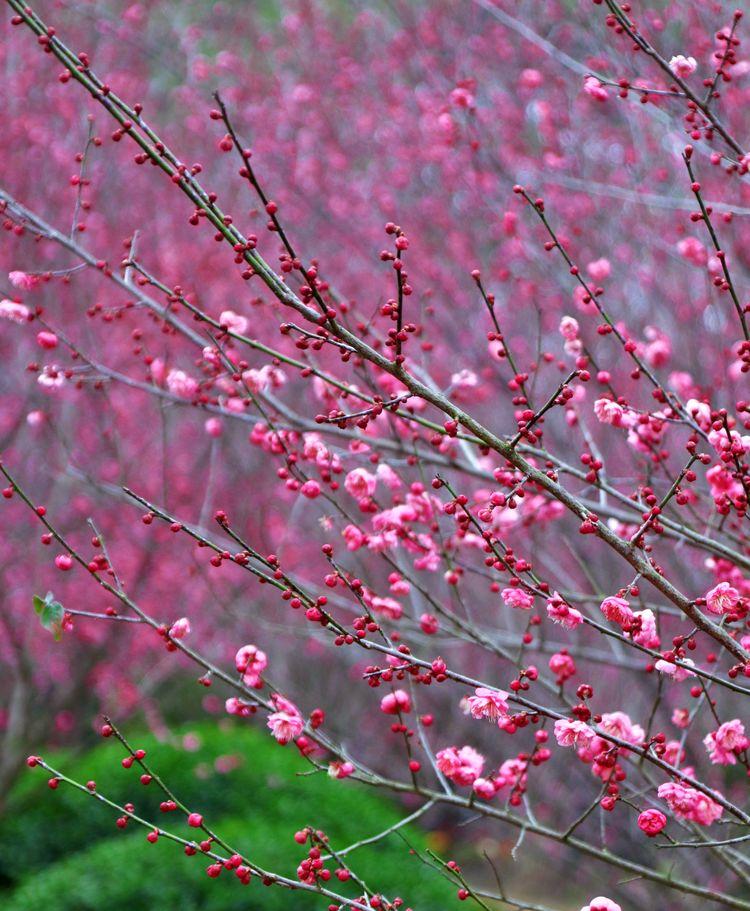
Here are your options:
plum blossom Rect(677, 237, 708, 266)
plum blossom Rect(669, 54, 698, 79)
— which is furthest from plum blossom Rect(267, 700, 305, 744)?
plum blossom Rect(677, 237, 708, 266)

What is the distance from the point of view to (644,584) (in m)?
7.07

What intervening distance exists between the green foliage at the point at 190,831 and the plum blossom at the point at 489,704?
4.11 m

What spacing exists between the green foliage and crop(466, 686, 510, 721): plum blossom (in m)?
4.11

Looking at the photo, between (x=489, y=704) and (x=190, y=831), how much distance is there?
515 centimetres

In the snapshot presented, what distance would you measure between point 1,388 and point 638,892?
649 centimetres

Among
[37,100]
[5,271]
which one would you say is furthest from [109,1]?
[5,271]

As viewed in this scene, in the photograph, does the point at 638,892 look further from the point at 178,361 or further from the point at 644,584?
the point at 178,361

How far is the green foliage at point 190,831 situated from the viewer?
5.95m

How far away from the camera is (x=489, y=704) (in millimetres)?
2289

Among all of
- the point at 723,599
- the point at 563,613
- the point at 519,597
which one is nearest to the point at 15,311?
the point at 519,597

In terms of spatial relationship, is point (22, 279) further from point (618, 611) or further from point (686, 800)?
point (686, 800)

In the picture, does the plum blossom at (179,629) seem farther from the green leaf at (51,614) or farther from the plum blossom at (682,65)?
the plum blossom at (682,65)

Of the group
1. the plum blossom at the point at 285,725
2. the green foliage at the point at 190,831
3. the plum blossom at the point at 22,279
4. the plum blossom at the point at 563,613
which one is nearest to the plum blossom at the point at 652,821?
the plum blossom at the point at 563,613

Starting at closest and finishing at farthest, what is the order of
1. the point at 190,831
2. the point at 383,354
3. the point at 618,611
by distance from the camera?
the point at 618,611 → the point at 383,354 → the point at 190,831
